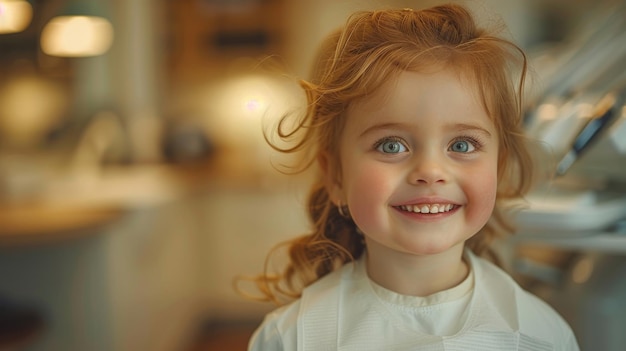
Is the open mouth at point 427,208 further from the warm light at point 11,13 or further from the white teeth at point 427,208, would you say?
the warm light at point 11,13

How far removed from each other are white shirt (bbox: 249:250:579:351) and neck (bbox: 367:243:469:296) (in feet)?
0.04

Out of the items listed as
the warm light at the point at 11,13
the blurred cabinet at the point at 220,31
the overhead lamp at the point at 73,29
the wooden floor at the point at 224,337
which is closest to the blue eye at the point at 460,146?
the warm light at the point at 11,13

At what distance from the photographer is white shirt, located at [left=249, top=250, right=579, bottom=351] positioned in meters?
0.76

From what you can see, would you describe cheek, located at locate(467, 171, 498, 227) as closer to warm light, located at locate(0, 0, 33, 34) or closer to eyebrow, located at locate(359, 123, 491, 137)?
eyebrow, located at locate(359, 123, 491, 137)

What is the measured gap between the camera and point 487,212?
734 mm

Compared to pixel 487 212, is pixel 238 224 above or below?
below

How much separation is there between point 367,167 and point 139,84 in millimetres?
2994

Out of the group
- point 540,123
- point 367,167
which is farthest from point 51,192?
point 367,167

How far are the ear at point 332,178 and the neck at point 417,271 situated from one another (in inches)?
3.1

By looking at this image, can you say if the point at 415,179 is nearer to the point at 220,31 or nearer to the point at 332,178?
the point at 332,178

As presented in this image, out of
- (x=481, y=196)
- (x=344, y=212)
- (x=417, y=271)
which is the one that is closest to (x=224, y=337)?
(x=344, y=212)

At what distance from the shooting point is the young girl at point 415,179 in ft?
2.34

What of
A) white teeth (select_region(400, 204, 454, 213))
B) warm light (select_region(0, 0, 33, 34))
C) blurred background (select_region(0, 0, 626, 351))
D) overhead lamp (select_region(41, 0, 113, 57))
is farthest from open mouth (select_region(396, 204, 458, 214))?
overhead lamp (select_region(41, 0, 113, 57))

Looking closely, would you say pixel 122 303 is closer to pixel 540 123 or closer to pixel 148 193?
pixel 148 193
